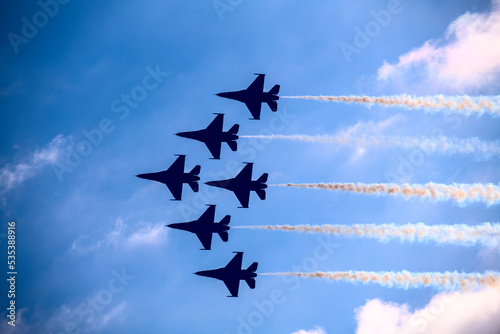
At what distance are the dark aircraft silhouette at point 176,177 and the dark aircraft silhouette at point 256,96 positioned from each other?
34.8ft

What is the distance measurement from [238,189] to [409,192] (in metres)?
21.6

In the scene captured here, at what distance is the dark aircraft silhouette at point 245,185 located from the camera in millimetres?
78375

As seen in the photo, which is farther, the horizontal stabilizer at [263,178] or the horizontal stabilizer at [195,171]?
the horizontal stabilizer at [195,171]

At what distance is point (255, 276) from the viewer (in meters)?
77.9

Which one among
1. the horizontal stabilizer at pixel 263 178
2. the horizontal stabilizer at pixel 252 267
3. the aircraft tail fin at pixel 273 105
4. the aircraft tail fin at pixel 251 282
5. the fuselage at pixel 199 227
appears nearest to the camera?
the aircraft tail fin at pixel 251 282

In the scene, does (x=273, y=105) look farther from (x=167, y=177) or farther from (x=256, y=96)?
(x=167, y=177)

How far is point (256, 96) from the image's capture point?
79188mm

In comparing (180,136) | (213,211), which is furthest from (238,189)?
(180,136)

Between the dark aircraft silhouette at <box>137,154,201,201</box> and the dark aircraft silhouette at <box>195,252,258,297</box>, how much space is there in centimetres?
1107

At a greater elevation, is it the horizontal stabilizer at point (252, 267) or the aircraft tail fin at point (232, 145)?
the aircraft tail fin at point (232, 145)

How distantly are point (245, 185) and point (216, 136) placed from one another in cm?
775

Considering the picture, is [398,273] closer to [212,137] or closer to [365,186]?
[365,186]

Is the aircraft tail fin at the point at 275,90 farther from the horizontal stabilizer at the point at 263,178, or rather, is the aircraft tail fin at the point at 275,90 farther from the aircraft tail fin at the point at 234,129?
the horizontal stabilizer at the point at 263,178

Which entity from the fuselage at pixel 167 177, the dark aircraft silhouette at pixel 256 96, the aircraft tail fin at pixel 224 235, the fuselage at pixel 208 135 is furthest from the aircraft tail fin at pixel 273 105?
the aircraft tail fin at pixel 224 235
